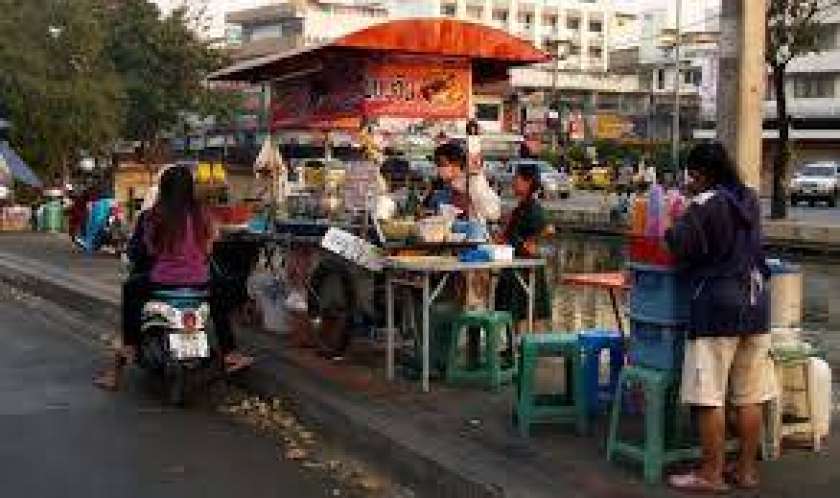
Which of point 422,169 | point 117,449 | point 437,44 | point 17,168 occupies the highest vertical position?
point 437,44

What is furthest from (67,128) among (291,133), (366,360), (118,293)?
(366,360)

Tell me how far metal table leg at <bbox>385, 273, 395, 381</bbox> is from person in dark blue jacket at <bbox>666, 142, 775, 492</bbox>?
3.05m

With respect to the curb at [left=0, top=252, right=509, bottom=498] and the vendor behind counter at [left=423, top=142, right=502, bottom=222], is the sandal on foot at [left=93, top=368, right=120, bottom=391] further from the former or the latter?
the vendor behind counter at [left=423, top=142, right=502, bottom=222]

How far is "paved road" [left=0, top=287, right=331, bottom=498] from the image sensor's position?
6789 mm

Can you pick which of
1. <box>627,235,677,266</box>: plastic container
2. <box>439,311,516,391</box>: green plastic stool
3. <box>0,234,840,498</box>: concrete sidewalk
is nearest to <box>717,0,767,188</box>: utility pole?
<box>627,235,677,266</box>: plastic container

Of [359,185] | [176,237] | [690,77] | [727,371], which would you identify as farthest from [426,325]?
[690,77]

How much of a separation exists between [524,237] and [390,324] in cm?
136

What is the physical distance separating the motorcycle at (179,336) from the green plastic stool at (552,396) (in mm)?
2514

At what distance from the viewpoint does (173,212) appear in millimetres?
9109

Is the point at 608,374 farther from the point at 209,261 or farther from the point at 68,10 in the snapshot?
the point at 68,10

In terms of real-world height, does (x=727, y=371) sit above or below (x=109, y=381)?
above

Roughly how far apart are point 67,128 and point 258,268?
20388mm

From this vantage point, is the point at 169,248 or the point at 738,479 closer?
the point at 738,479

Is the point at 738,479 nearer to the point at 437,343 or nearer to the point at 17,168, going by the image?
the point at 437,343
